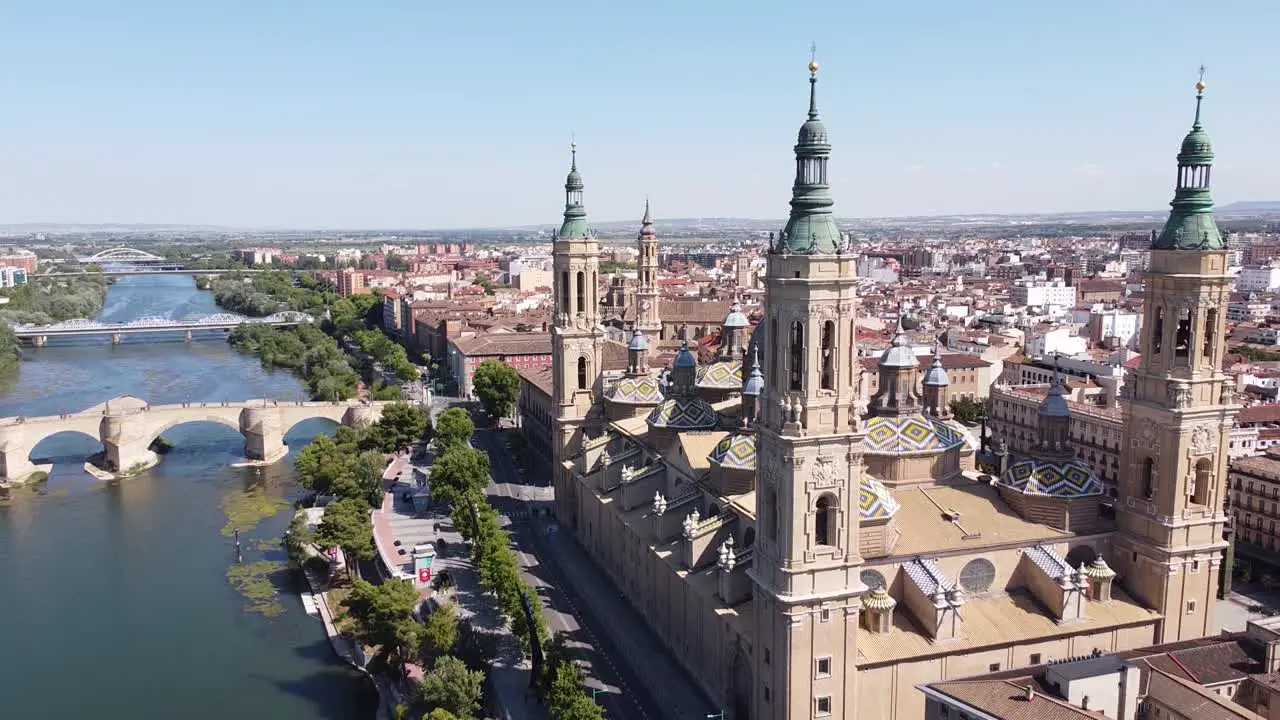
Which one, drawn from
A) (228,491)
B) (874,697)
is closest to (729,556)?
(874,697)

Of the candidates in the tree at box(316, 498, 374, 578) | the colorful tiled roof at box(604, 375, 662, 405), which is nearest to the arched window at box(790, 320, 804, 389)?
the colorful tiled roof at box(604, 375, 662, 405)

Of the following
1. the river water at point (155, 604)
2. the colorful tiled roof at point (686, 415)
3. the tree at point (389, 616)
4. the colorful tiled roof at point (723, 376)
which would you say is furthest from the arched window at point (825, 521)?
the river water at point (155, 604)

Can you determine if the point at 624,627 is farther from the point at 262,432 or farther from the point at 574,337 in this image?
the point at 262,432

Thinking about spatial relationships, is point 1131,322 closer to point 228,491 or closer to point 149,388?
point 228,491

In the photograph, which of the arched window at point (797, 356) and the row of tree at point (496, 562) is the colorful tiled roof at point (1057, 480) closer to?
the arched window at point (797, 356)

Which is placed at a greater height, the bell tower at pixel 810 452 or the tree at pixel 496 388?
the bell tower at pixel 810 452

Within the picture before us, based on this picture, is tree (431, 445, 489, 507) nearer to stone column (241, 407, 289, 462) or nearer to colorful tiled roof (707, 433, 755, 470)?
colorful tiled roof (707, 433, 755, 470)
